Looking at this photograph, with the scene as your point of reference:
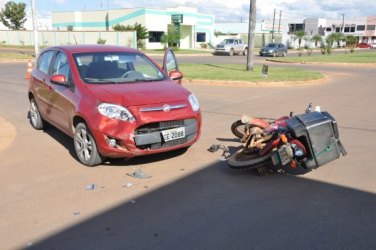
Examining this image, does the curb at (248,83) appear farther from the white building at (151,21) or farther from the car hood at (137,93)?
the white building at (151,21)

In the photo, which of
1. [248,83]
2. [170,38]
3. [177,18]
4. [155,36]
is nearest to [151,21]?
[155,36]

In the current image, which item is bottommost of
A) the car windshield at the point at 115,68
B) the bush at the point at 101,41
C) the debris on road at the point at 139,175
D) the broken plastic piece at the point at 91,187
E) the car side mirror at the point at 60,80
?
the broken plastic piece at the point at 91,187

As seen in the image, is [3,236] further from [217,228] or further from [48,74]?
[48,74]

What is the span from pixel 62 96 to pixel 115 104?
133cm

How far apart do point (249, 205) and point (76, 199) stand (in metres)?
1.93

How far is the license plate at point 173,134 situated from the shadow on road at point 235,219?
2.29 ft

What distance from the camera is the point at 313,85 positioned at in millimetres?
15195

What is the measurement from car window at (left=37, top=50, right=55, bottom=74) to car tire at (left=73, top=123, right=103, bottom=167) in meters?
2.01

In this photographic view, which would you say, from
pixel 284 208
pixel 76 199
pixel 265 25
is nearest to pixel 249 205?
pixel 284 208

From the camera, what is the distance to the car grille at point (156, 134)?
5.14 m

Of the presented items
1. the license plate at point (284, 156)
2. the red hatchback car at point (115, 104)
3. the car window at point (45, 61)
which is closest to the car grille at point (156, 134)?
the red hatchback car at point (115, 104)

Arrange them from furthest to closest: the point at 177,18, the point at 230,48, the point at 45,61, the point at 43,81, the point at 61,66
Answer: the point at 177,18, the point at 230,48, the point at 45,61, the point at 43,81, the point at 61,66

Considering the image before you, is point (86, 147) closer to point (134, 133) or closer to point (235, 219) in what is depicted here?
point (134, 133)

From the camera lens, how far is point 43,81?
6957 mm
